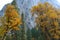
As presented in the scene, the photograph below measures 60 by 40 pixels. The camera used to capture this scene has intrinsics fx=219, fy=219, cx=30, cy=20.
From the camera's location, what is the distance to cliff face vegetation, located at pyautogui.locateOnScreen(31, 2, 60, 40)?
1601 inches

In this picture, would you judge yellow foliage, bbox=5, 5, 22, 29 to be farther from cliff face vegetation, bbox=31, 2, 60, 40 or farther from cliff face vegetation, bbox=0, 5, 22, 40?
cliff face vegetation, bbox=31, 2, 60, 40

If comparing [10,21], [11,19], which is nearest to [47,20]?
[11,19]

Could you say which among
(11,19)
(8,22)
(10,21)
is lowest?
(8,22)

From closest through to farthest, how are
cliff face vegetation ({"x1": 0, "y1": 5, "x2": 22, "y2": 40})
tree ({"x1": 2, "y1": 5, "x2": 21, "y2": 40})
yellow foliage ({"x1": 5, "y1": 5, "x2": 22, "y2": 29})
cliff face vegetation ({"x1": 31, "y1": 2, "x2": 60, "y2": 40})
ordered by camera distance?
cliff face vegetation ({"x1": 0, "y1": 5, "x2": 22, "y2": 40}), tree ({"x1": 2, "y1": 5, "x2": 21, "y2": 40}), yellow foliage ({"x1": 5, "y1": 5, "x2": 22, "y2": 29}), cliff face vegetation ({"x1": 31, "y1": 2, "x2": 60, "y2": 40})

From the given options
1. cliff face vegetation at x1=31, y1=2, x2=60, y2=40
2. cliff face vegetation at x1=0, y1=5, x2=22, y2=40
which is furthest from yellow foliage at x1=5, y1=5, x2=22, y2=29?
cliff face vegetation at x1=31, y1=2, x2=60, y2=40

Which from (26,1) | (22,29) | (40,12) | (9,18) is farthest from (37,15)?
(26,1)

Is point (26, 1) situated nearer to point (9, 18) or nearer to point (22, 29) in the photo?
point (22, 29)

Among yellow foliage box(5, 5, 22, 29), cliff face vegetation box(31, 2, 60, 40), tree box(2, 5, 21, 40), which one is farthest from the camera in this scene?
cliff face vegetation box(31, 2, 60, 40)

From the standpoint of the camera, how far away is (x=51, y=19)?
136 feet

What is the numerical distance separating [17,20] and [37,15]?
5.22 meters

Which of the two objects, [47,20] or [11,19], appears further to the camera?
[47,20]

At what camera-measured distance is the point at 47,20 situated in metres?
41.1

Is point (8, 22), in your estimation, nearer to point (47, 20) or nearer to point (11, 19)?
point (11, 19)

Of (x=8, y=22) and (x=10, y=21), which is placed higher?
(x=10, y=21)
